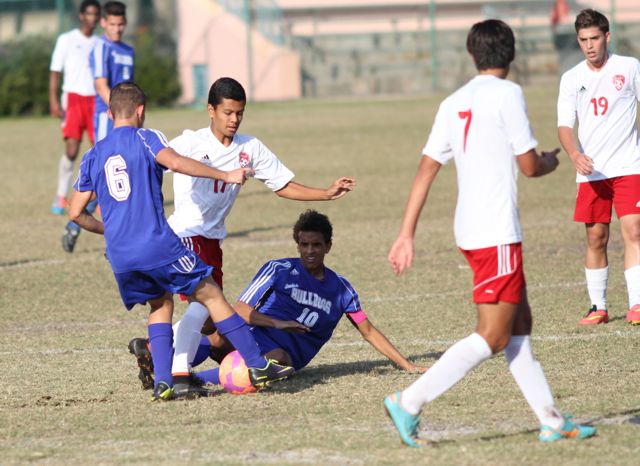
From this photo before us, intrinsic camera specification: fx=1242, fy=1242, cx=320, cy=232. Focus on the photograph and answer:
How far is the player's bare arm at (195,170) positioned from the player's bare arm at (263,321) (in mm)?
945

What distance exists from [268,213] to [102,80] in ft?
9.19

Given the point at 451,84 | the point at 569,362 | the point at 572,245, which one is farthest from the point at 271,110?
the point at 569,362

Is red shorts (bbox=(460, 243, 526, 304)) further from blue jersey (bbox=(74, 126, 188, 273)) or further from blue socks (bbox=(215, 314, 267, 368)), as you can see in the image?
blue jersey (bbox=(74, 126, 188, 273))

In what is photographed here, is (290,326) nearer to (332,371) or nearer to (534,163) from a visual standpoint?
(332,371)

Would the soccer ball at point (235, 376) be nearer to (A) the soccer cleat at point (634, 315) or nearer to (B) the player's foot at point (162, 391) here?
(B) the player's foot at point (162, 391)

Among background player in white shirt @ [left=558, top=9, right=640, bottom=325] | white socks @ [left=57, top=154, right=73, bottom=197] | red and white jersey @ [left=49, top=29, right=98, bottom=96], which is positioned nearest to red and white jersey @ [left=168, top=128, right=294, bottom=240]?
background player in white shirt @ [left=558, top=9, right=640, bottom=325]

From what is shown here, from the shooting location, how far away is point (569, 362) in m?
7.18

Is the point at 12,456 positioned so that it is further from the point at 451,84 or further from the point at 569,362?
the point at 451,84

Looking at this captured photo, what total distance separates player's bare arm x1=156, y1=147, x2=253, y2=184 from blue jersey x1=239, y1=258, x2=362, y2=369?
37.4 inches

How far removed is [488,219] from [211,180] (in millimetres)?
2220

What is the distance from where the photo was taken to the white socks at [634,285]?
8.46 meters

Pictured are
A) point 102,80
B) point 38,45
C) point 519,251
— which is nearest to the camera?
point 519,251

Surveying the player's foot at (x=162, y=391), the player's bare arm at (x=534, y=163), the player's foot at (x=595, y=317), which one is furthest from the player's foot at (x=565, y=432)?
the player's foot at (x=595, y=317)

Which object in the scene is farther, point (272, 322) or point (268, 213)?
point (268, 213)
